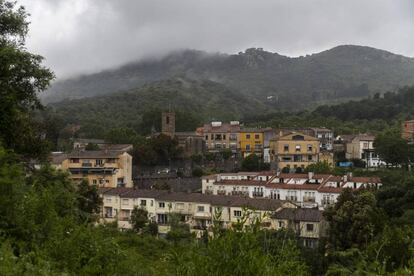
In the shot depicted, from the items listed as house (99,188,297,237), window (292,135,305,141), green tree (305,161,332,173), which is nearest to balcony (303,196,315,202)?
house (99,188,297,237)

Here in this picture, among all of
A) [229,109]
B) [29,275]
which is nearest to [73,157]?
[29,275]

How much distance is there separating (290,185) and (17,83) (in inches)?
1272

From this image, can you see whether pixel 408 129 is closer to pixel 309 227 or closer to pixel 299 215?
pixel 299 215

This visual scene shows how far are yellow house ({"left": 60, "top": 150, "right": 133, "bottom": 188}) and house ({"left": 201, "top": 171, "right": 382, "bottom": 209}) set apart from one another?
7.46 m

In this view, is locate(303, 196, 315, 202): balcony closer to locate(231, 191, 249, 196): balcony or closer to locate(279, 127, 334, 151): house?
locate(231, 191, 249, 196): balcony

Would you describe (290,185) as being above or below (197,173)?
below

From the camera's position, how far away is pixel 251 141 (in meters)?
66.0

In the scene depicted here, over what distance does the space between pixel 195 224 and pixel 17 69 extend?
84.0 ft

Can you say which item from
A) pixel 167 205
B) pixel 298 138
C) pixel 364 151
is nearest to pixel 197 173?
pixel 298 138

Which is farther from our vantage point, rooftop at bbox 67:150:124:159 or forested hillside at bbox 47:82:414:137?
forested hillside at bbox 47:82:414:137

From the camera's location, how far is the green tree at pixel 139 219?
33.9 m

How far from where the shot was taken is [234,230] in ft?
20.4

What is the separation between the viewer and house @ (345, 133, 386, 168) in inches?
2289

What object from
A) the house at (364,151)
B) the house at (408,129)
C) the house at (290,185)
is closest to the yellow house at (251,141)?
the house at (364,151)
